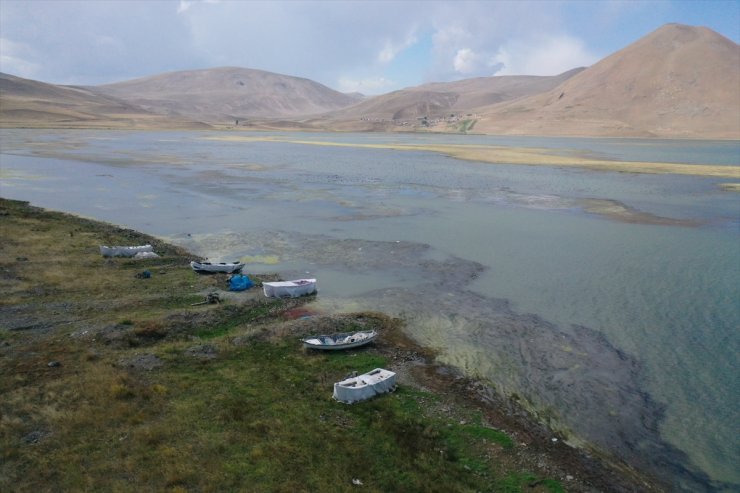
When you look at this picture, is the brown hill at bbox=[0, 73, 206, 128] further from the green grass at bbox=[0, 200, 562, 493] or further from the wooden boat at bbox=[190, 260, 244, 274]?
the green grass at bbox=[0, 200, 562, 493]

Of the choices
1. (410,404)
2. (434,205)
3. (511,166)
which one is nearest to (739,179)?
(511,166)

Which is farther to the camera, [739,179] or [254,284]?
[739,179]

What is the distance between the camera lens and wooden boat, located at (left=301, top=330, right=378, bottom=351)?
14281 millimetres

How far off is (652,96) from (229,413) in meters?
148

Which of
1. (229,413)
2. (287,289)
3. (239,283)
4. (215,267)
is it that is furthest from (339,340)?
(215,267)

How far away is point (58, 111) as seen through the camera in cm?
14100

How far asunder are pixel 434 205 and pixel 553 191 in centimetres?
1238

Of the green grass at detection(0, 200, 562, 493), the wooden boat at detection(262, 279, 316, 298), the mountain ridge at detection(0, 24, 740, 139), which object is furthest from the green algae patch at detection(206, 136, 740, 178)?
the mountain ridge at detection(0, 24, 740, 139)

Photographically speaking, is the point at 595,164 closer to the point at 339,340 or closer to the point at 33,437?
the point at 339,340

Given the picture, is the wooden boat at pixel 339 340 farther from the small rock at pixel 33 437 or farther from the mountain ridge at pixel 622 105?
the mountain ridge at pixel 622 105

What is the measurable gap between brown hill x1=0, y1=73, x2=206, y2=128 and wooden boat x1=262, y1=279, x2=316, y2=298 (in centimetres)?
12458

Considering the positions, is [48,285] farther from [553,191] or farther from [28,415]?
[553,191]

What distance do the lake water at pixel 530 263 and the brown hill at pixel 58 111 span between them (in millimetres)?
88890

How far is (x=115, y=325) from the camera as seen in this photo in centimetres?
1501
